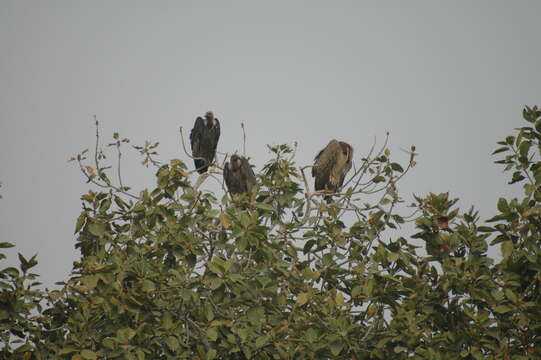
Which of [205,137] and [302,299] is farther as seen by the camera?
[205,137]

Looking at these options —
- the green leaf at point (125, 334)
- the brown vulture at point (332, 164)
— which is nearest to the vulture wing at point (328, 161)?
the brown vulture at point (332, 164)

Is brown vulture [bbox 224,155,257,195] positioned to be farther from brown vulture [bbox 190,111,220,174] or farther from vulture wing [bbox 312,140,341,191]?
brown vulture [bbox 190,111,220,174]

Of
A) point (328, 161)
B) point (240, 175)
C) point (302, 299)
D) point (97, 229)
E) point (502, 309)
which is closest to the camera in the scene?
point (502, 309)

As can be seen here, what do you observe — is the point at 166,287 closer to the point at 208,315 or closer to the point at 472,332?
the point at 208,315

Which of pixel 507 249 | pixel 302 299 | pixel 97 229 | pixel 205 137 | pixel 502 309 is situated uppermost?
pixel 205 137

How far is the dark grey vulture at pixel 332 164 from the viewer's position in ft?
26.8

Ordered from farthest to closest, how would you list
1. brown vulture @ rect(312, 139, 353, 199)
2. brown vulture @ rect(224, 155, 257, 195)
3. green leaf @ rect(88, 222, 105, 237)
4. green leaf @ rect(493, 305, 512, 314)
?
brown vulture @ rect(312, 139, 353, 199), brown vulture @ rect(224, 155, 257, 195), green leaf @ rect(88, 222, 105, 237), green leaf @ rect(493, 305, 512, 314)

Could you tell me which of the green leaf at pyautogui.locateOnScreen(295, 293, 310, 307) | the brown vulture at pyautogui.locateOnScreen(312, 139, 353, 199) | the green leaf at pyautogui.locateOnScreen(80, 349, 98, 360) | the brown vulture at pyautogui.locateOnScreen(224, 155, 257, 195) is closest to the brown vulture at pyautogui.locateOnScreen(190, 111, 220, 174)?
the brown vulture at pyautogui.locateOnScreen(224, 155, 257, 195)

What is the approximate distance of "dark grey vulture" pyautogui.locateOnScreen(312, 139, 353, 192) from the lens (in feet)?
26.8

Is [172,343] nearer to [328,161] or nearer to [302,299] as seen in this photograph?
[302,299]

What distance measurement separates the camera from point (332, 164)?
8180 mm

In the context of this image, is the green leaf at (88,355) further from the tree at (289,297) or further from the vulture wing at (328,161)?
the vulture wing at (328,161)

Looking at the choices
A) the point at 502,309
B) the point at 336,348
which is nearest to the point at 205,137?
the point at 336,348

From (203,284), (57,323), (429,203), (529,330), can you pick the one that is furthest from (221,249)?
(529,330)
